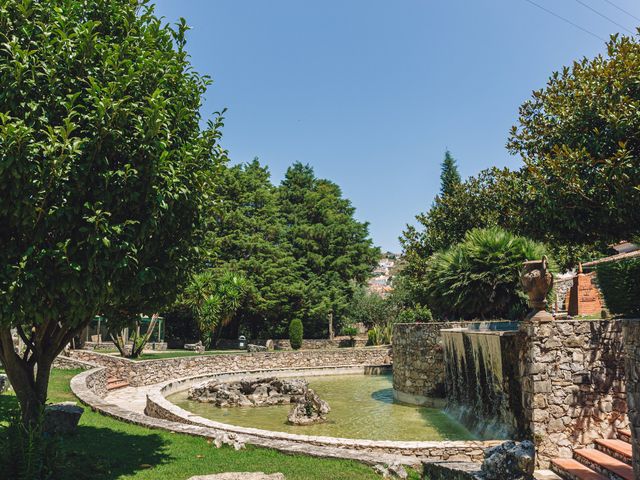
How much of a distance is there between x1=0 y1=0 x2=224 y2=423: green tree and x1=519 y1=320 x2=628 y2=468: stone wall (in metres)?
7.90

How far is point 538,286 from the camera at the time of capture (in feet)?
37.5

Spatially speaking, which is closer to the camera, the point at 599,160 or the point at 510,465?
the point at 510,465

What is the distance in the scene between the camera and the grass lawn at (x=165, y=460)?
8469mm

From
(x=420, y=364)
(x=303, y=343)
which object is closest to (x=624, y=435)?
(x=420, y=364)

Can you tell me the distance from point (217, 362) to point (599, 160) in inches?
904

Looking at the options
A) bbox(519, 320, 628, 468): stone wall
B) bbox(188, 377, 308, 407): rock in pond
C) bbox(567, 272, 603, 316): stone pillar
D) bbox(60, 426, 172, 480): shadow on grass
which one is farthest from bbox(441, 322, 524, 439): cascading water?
bbox(567, 272, 603, 316): stone pillar

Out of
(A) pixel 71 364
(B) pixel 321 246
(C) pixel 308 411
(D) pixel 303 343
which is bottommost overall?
(C) pixel 308 411

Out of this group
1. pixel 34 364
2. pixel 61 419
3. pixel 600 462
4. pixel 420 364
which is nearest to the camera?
pixel 34 364

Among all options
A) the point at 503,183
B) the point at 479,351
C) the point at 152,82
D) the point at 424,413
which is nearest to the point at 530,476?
the point at 479,351

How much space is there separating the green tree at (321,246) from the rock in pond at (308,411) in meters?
27.4

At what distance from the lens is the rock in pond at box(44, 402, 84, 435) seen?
1080 centimetres

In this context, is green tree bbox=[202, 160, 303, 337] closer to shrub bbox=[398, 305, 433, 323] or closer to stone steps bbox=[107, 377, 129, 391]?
shrub bbox=[398, 305, 433, 323]

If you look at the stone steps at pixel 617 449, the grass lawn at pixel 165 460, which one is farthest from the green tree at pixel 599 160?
the grass lawn at pixel 165 460

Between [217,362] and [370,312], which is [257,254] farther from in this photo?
[217,362]
